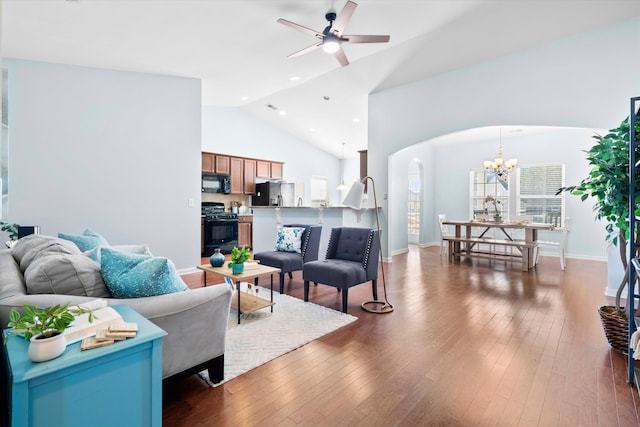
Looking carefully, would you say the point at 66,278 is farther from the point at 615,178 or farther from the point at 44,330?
the point at 615,178

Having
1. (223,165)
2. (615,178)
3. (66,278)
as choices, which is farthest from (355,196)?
(223,165)

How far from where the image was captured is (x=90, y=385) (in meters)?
1.18

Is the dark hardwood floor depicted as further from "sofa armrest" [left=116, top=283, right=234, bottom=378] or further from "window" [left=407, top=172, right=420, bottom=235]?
"window" [left=407, top=172, right=420, bottom=235]

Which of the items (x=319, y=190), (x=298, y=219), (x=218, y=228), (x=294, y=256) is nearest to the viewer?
(x=294, y=256)

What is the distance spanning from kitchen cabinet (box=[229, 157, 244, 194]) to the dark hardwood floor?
4.89 meters

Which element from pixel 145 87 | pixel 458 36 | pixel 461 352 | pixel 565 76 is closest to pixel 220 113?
pixel 145 87

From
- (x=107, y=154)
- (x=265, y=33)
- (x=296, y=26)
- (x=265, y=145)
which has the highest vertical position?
(x=265, y=33)

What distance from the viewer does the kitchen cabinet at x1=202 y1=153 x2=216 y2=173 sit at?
701 cm

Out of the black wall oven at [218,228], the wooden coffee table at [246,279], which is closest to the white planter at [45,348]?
the wooden coffee table at [246,279]

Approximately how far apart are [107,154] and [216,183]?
119 inches

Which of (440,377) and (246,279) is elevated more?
(246,279)

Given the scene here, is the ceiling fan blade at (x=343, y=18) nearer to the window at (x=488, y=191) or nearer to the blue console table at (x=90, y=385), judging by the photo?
the blue console table at (x=90, y=385)

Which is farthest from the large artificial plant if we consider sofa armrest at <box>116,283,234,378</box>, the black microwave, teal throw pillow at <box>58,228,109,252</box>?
the black microwave

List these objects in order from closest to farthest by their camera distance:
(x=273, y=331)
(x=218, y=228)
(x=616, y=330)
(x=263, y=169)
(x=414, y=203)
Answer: (x=616, y=330) → (x=273, y=331) → (x=218, y=228) → (x=263, y=169) → (x=414, y=203)
